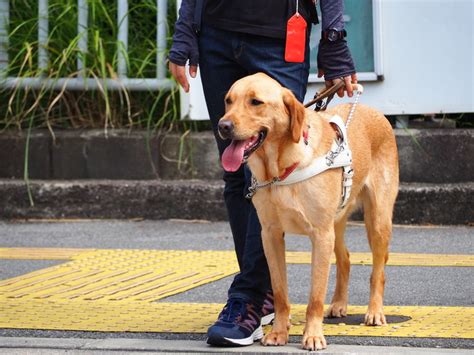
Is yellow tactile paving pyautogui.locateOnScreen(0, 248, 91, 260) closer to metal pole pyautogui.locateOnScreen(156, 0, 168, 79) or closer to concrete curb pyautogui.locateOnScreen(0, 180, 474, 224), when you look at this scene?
concrete curb pyautogui.locateOnScreen(0, 180, 474, 224)

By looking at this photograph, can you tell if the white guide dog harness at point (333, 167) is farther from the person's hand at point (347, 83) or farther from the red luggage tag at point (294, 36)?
the red luggage tag at point (294, 36)

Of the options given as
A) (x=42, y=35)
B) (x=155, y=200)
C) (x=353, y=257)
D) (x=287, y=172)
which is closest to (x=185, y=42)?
(x=287, y=172)

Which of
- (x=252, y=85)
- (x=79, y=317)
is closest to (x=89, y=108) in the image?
(x=79, y=317)

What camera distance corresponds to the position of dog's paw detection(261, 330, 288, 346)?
443 centimetres

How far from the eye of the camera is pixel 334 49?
464 centimetres

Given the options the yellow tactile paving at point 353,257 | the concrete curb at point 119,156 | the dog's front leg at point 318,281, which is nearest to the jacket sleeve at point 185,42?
the dog's front leg at point 318,281

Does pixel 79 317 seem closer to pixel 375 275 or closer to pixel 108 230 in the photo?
pixel 375 275

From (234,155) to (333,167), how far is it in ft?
1.56

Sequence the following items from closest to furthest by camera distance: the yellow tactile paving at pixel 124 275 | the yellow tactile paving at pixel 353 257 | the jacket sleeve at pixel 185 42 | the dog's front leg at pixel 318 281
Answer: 1. the dog's front leg at pixel 318 281
2. the jacket sleeve at pixel 185 42
3. the yellow tactile paving at pixel 124 275
4. the yellow tactile paving at pixel 353 257

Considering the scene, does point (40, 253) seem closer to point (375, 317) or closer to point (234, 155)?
point (375, 317)

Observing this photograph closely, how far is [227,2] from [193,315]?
1407 mm

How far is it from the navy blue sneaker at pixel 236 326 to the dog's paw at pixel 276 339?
0.08 m

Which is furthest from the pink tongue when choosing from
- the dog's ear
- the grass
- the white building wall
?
the grass

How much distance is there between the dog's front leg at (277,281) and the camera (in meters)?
4.45
